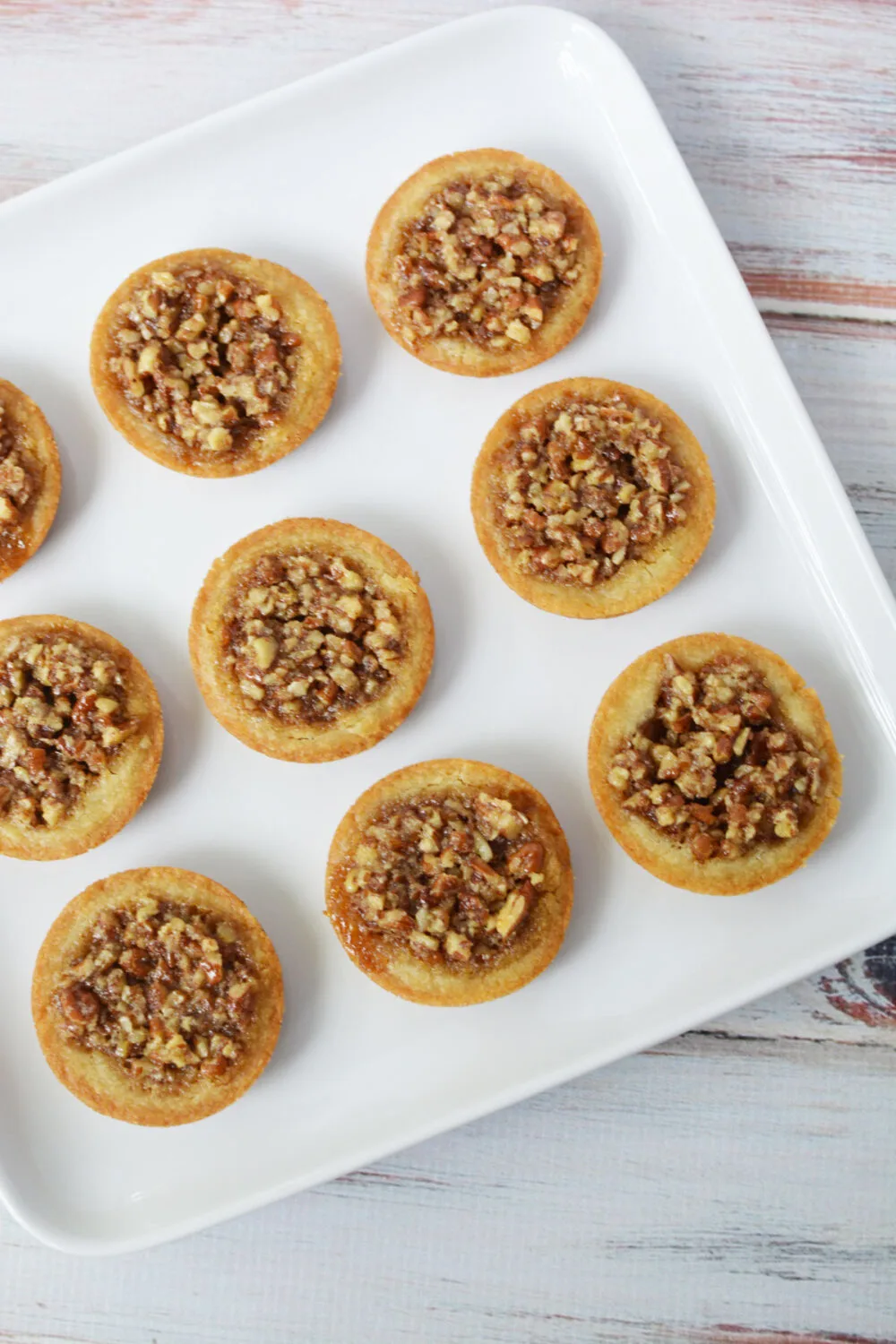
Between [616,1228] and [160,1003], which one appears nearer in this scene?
[160,1003]

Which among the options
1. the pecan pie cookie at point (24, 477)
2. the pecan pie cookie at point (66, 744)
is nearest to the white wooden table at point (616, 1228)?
the pecan pie cookie at point (66, 744)

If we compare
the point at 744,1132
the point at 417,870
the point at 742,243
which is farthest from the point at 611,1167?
the point at 742,243

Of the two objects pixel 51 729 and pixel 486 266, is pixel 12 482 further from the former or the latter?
pixel 486 266

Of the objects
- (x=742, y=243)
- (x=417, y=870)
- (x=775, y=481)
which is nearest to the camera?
(x=417, y=870)

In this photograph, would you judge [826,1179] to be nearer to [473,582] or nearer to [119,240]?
[473,582]

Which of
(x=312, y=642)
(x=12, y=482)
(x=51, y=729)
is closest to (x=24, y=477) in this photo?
(x=12, y=482)

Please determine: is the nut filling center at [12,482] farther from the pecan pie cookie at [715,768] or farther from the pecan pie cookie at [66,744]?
the pecan pie cookie at [715,768]
